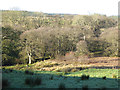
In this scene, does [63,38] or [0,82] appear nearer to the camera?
[0,82]

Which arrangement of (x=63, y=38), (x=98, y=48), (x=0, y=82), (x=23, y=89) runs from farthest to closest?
(x=98, y=48) → (x=63, y=38) → (x=0, y=82) → (x=23, y=89)

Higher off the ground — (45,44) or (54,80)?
(45,44)

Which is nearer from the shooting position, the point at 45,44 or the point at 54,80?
the point at 54,80

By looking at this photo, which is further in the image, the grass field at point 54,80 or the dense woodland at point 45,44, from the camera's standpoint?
the dense woodland at point 45,44

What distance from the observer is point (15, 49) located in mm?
31469

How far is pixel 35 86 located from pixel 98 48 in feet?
128

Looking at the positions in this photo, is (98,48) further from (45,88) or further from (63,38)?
(45,88)

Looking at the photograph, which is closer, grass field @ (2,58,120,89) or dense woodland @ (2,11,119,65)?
grass field @ (2,58,120,89)

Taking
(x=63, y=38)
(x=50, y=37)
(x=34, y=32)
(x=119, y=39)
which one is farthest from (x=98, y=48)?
(x=34, y=32)

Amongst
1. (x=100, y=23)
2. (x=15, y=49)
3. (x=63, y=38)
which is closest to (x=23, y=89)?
(x=15, y=49)

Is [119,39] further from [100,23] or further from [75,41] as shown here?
[100,23]

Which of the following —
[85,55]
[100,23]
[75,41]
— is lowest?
[85,55]

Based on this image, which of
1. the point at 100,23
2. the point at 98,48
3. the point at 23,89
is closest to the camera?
the point at 23,89

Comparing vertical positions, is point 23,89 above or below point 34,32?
below
